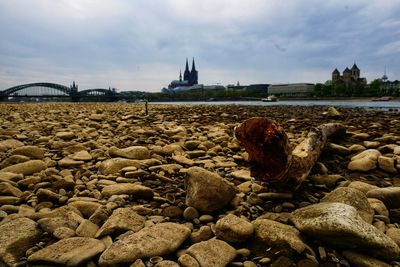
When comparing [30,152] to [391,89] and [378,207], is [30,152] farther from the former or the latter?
[391,89]

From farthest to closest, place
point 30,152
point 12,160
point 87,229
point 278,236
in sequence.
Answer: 1. point 30,152
2. point 12,160
3. point 87,229
4. point 278,236

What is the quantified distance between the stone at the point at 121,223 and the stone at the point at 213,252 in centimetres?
54

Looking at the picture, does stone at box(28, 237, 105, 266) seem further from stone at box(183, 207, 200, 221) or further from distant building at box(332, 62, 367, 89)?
distant building at box(332, 62, 367, 89)

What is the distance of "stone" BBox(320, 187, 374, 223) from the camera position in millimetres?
2203

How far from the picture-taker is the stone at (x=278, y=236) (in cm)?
184

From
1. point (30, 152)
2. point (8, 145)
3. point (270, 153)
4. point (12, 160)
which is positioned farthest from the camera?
point (8, 145)

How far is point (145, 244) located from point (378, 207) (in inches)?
78.7

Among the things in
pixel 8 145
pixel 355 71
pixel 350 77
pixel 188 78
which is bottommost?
pixel 8 145

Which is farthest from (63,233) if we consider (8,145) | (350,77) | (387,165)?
(350,77)

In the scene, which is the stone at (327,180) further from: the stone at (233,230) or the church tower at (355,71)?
the church tower at (355,71)

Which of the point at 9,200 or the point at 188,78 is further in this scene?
the point at 188,78

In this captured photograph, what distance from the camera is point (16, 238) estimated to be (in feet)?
6.03

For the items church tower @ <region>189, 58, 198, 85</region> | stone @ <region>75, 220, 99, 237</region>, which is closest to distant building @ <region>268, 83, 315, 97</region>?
church tower @ <region>189, 58, 198, 85</region>

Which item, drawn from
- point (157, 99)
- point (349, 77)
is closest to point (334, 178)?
point (157, 99)
